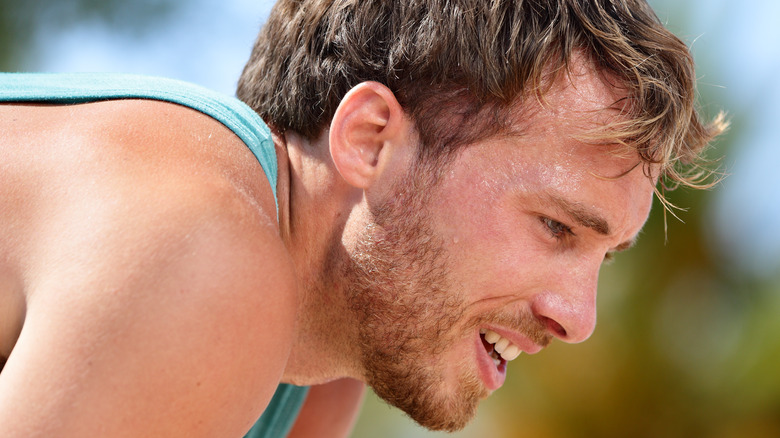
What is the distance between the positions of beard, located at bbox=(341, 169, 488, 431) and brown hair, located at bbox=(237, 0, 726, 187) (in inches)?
6.3

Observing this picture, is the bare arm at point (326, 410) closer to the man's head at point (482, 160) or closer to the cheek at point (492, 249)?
the man's head at point (482, 160)

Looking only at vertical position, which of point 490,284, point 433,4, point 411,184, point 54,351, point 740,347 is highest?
point 433,4

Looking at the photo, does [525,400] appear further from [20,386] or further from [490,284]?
[20,386]

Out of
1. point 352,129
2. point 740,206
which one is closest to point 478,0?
point 352,129

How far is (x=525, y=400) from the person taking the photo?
5074 millimetres

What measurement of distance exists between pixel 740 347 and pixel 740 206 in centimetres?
87

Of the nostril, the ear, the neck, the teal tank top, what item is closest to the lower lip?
the nostril

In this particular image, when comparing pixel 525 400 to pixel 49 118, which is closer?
pixel 49 118

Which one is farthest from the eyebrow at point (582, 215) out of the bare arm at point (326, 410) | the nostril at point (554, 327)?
the bare arm at point (326, 410)

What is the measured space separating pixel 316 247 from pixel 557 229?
1.67 feet

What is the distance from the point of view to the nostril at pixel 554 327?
1.64 meters

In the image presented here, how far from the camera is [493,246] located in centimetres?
153

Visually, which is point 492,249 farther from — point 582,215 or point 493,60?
point 493,60

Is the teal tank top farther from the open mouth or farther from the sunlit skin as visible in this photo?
the open mouth
